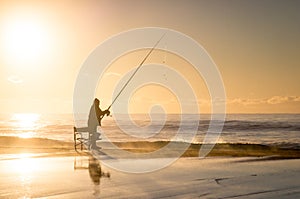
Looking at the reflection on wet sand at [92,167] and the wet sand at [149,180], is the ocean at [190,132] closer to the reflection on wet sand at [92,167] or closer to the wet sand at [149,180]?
the reflection on wet sand at [92,167]

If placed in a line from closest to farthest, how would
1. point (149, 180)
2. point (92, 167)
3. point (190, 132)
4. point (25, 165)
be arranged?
point (149, 180)
point (92, 167)
point (25, 165)
point (190, 132)

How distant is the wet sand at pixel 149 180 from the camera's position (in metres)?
10.7

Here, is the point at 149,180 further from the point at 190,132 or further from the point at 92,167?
the point at 190,132

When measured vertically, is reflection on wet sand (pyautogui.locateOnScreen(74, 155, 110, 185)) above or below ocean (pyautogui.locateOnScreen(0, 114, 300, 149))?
below

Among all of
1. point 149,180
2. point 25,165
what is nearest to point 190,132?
point 25,165

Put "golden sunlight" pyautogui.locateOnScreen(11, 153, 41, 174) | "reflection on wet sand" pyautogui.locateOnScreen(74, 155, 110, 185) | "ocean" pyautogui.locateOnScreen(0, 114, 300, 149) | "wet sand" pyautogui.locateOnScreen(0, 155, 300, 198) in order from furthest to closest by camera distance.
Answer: "ocean" pyautogui.locateOnScreen(0, 114, 300, 149) < "golden sunlight" pyautogui.locateOnScreen(11, 153, 41, 174) < "reflection on wet sand" pyautogui.locateOnScreen(74, 155, 110, 185) < "wet sand" pyautogui.locateOnScreen(0, 155, 300, 198)

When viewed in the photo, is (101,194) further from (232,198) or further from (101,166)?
(101,166)

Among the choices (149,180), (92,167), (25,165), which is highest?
(25,165)

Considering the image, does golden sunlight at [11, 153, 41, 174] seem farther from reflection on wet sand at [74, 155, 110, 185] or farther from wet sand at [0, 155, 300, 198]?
reflection on wet sand at [74, 155, 110, 185]

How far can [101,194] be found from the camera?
10508 millimetres

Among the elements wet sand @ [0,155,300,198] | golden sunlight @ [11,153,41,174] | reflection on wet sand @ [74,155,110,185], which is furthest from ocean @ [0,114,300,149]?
wet sand @ [0,155,300,198]

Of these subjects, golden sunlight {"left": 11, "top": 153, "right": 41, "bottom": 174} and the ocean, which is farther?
the ocean

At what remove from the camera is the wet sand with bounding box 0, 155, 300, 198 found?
10.7 meters

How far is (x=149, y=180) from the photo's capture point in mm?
13086
